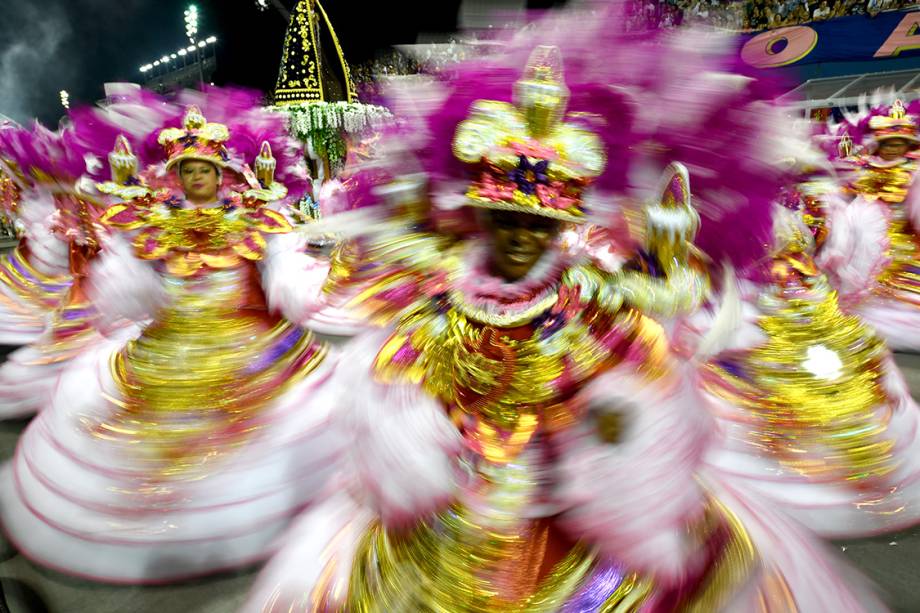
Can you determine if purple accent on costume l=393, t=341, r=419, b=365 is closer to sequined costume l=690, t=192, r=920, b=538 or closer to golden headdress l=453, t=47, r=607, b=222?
golden headdress l=453, t=47, r=607, b=222

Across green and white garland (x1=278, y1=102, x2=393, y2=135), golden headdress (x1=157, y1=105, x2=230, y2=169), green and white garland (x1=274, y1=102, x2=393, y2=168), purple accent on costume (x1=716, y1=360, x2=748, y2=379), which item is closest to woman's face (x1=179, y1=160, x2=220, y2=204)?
golden headdress (x1=157, y1=105, x2=230, y2=169)

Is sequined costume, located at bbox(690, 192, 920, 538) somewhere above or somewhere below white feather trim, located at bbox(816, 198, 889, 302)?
below

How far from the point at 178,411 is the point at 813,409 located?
2.90 meters

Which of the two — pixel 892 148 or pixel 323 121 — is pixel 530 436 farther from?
pixel 323 121

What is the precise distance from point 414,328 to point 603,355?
0.46 m

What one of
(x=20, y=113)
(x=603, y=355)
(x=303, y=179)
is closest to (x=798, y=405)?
(x=603, y=355)

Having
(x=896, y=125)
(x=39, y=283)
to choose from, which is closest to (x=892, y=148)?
(x=896, y=125)

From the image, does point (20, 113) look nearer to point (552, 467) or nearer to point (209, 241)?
point (209, 241)

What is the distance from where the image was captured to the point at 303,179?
11.1 ft

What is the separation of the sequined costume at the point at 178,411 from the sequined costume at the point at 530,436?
0.97 meters

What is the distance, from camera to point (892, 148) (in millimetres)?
4141

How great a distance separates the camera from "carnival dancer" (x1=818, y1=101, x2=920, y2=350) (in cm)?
342

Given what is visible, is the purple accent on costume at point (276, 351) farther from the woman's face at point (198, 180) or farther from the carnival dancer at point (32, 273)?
the carnival dancer at point (32, 273)

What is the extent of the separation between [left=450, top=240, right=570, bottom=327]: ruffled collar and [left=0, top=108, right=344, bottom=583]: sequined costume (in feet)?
4.78
